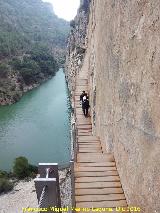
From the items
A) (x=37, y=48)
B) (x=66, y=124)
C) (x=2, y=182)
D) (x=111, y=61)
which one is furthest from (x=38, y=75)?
(x=111, y=61)

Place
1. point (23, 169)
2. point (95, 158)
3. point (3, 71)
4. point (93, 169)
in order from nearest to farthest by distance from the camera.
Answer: point (93, 169) < point (95, 158) < point (23, 169) < point (3, 71)

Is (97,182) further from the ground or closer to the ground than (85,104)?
closer to the ground

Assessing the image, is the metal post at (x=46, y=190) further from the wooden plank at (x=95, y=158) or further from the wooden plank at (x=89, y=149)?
the wooden plank at (x=89, y=149)

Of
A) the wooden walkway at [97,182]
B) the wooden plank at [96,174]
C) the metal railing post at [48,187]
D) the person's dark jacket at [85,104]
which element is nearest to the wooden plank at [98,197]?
the wooden walkway at [97,182]

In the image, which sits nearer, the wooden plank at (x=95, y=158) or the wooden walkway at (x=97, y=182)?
the wooden walkway at (x=97, y=182)

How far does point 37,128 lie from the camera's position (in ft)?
125

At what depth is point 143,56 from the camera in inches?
187

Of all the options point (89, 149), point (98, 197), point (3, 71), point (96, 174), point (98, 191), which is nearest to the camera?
point (98, 197)

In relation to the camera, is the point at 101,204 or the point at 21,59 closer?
the point at 101,204

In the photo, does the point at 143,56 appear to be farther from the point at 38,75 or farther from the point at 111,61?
the point at 38,75

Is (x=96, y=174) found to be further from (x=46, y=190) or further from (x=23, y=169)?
(x=23, y=169)

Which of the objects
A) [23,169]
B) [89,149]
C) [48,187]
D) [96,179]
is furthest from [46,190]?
[23,169]

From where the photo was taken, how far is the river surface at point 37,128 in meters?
29.7

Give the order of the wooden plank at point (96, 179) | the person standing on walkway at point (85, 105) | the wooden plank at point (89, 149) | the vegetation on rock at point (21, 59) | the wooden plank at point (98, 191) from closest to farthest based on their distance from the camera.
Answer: the wooden plank at point (98, 191) < the wooden plank at point (96, 179) < the wooden plank at point (89, 149) < the person standing on walkway at point (85, 105) < the vegetation on rock at point (21, 59)
